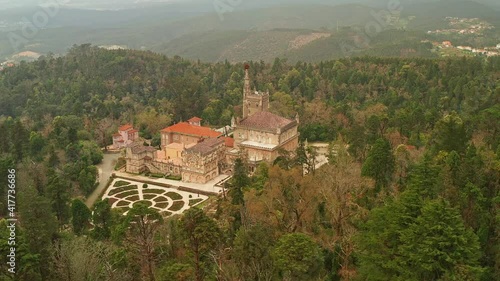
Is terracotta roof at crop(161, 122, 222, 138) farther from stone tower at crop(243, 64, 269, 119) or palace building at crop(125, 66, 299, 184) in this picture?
stone tower at crop(243, 64, 269, 119)

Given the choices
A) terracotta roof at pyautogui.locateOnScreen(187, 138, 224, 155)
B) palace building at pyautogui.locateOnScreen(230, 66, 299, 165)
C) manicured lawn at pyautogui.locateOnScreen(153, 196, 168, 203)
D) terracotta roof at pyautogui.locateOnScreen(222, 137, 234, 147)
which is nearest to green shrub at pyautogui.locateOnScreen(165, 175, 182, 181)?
terracotta roof at pyautogui.locateOnScreen(187, 138, 224, 155)

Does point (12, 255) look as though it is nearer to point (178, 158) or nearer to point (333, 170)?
point (333, 170)

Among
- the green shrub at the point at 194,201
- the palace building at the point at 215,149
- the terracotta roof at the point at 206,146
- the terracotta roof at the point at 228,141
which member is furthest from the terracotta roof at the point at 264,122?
the green shrub at the point at 194,201

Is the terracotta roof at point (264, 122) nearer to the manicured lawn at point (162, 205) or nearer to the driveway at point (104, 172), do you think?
the manicured lawn at point (162, 205)

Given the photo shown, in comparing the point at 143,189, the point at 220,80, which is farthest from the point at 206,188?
the point at 220,80

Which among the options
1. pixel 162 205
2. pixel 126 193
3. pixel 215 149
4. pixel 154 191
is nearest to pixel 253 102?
pixel 215 149

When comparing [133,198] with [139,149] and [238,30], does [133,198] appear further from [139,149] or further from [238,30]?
[238,30]
